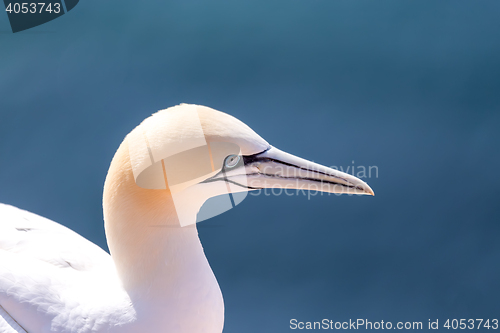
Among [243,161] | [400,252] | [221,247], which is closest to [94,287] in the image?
[243,161]

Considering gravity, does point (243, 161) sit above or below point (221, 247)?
above

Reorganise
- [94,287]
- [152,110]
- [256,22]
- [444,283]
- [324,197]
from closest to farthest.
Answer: [94,287]
[444,283]
[324,197]
[152,110]
[256,22]

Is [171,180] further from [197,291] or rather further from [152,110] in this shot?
[152,110]

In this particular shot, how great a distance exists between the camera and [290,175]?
1.89 metres

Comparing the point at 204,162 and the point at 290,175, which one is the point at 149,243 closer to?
the point at 204,162

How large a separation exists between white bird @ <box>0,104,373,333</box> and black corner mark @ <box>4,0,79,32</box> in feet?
8.74

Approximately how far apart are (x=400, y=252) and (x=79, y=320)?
2248 millimetres

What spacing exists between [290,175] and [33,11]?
3.22 m

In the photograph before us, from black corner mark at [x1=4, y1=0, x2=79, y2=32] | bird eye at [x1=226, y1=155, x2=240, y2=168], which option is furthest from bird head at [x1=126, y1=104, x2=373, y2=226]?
black corner mark at [x1=4, y1=0, x2=79, y2=32]

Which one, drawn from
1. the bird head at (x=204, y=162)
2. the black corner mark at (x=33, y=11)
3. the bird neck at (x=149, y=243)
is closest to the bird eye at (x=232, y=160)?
the bird head at (x=204, y=162)

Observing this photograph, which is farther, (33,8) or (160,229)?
(33,8)

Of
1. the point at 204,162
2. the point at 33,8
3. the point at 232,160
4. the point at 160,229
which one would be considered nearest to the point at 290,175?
A: the point at 232,160

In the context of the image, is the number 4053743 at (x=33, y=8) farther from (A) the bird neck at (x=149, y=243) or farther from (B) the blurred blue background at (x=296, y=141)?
(A) the bird neck at (x=149, y=243)

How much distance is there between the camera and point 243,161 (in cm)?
183
